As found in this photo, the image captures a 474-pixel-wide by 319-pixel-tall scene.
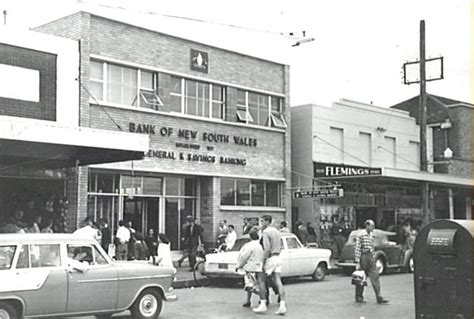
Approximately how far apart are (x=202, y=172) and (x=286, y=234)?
5855mm

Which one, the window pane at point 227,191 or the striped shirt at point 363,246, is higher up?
the window pane at point 227,191

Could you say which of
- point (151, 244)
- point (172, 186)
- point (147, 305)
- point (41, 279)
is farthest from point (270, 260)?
point (172, 186)

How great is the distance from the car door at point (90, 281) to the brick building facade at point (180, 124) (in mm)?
8978

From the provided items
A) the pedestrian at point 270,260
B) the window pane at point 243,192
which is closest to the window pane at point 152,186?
the window pane at point 243,192

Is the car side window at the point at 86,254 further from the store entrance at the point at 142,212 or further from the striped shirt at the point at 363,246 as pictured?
the store entrance at the point at 142,212

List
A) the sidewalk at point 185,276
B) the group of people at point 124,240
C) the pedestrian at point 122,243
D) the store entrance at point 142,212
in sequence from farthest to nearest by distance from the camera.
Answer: the store entrance at point 142,212 → the pedestrian at point 122,243 → the group of people at point 124,240 → the sidewalk at point 185,276

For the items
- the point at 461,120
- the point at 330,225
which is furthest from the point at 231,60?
the point at 461,120

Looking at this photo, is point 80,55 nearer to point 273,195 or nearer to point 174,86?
point 174,86

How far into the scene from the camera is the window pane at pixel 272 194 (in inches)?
1037

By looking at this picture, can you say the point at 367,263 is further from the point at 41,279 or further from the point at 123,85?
the point at 123,85

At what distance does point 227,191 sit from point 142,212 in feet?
12.4

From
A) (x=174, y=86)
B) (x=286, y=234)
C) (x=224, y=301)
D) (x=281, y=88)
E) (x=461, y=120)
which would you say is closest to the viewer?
(x=224, y=301)

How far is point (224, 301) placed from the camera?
14383 millimetres

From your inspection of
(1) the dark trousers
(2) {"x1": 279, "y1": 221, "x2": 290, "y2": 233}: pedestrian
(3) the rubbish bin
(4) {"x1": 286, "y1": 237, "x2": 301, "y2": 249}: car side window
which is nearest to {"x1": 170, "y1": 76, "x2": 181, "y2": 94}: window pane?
(2) {"x1": 279, "y1": 221, "x2": 290, "y2": 233}: pedestrian
